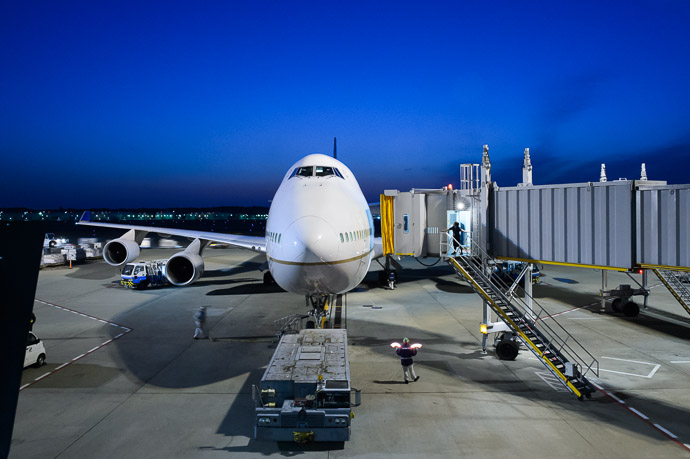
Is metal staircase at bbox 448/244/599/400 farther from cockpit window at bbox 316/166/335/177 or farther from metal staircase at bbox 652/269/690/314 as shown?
metal staircase at bbox 652/269/690/314

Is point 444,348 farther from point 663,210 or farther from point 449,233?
point 663,210

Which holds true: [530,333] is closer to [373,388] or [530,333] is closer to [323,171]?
[373,388]

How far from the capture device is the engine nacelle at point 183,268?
72.7ft

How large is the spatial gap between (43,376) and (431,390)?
11547 millimetres

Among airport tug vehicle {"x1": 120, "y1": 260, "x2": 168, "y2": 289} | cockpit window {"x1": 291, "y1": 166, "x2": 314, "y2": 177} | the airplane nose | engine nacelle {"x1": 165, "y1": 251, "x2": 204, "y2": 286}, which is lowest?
airport tug vehicle {"x1": 120, "y1": 260, "x2": 168, "y2": 289}

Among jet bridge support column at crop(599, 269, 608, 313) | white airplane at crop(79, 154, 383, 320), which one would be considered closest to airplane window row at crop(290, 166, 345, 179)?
white airplane at crop(79, 154, 383, 320)

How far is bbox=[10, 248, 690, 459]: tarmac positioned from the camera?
889cm

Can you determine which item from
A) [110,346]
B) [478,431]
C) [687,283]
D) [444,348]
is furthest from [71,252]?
[687,283]

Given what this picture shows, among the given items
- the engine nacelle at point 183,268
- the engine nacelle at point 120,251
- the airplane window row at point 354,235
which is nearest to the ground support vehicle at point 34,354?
the engine nacelle at point 183,268

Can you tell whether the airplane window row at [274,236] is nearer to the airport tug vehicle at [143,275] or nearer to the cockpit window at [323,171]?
the cockpit window at [323,171]

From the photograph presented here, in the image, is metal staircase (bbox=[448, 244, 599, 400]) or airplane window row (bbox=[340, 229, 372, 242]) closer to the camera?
metal staircase (bbox=[448, 244, 599, 400])

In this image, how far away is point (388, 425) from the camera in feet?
31.8

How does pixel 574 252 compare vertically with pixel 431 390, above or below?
above

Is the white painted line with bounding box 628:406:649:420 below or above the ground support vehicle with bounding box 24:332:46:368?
below
